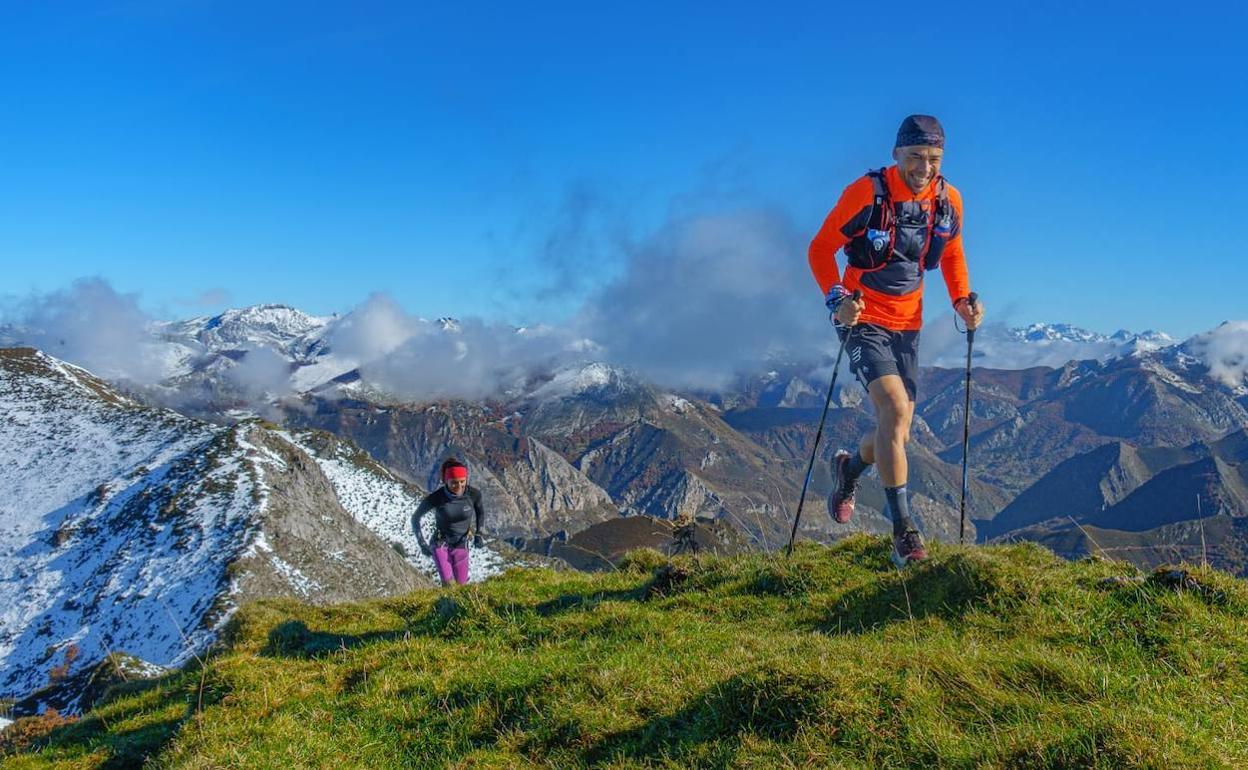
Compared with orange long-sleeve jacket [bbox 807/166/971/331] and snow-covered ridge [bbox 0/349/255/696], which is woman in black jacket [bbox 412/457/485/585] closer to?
orange long-sleeve jacket [bbox 807/166/971/331]

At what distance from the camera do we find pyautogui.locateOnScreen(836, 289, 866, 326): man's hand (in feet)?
33.0

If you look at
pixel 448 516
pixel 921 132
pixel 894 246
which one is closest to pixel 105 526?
pixel 448 516

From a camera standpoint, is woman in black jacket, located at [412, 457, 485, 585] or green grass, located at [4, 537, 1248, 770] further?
woman in black jacket, located at [412, 457, 485, 585]

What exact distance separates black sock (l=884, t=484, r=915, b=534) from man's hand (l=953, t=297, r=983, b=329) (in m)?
2.91

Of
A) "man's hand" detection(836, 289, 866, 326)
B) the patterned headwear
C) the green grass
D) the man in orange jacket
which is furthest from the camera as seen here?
"man's hand" detection(836, 289, 866, 326)

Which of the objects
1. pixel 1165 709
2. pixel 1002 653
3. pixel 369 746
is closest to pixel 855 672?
pixel 1002 653

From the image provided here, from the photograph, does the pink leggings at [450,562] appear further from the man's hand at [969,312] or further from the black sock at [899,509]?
the man's hand at [969,312]

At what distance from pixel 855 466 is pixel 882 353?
7.21ft

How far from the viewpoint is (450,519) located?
17.5m

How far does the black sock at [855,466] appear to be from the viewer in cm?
1139

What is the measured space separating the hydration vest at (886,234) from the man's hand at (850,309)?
26.3 inches

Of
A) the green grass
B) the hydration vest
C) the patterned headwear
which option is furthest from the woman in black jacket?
the patterned headwear

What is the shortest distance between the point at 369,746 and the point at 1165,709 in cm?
637

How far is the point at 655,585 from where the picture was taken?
1092 cm
